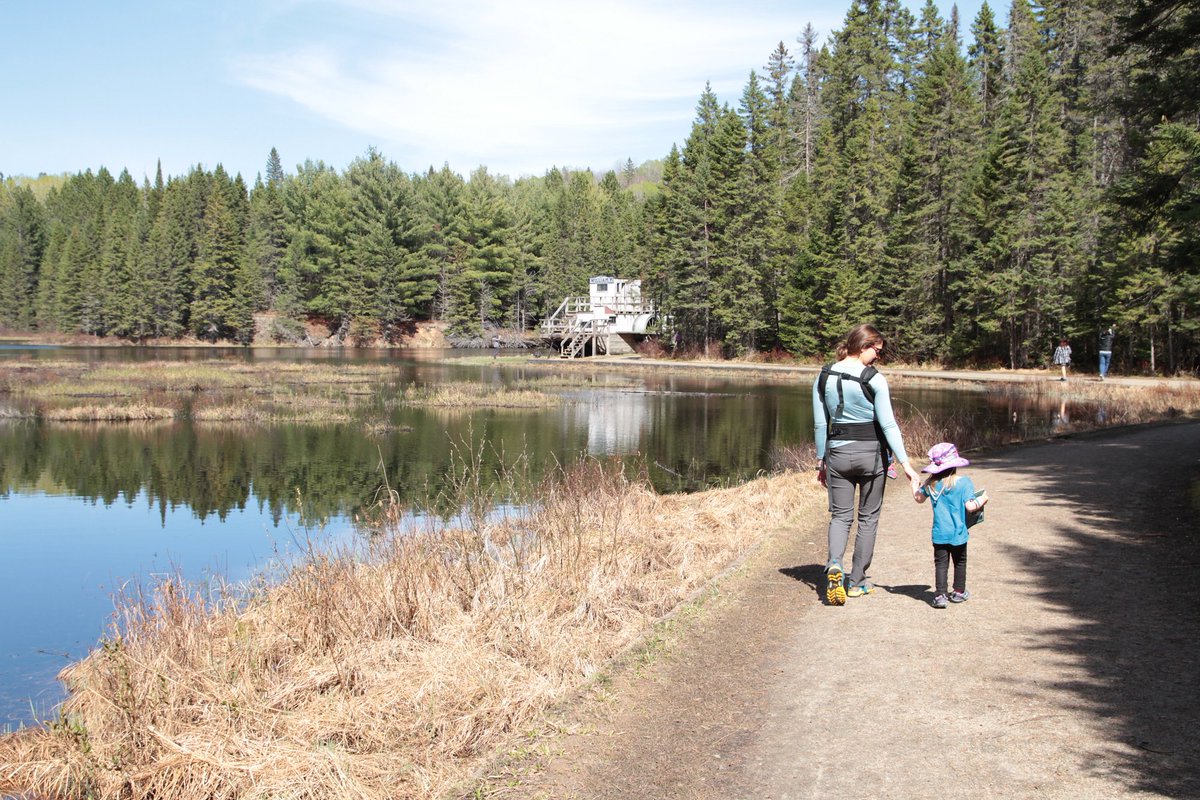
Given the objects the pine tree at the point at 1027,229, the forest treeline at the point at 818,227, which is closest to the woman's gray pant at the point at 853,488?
the forest treeline at the point at 818,227

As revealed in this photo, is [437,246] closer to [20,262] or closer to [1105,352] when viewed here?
[20,262]

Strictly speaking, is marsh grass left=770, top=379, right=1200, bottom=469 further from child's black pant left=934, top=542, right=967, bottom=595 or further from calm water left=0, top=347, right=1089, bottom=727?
child's black pant left=934, top=542, right=967, bottom=595

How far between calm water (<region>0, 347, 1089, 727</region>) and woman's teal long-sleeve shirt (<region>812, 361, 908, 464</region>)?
493 cm

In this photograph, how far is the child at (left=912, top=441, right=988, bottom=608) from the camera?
271 inches

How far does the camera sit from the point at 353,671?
6434 millimetres

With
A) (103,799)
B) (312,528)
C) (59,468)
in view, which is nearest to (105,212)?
(59,468)

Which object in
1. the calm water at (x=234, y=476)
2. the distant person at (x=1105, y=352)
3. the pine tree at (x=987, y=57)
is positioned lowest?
the calm water at (x=234, y=476)

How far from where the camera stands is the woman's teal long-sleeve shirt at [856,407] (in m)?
6.71

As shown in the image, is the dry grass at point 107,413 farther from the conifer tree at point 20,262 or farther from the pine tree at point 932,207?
the conifer tree at point 20,262

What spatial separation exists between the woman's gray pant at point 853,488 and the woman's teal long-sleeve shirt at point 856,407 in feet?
0.41

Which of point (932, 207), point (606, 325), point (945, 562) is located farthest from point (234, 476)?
point (606, 325)

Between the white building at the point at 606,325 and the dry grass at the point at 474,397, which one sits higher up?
the white building at the point at 606,325

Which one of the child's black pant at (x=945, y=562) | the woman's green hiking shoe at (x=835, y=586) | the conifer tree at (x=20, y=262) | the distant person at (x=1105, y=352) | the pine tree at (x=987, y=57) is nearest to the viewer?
the child's black pant at (x=945, y=562)

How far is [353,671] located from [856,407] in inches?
170
